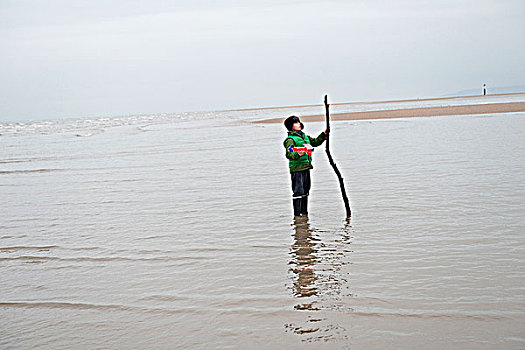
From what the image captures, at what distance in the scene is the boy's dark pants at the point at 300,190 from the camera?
8227 mm

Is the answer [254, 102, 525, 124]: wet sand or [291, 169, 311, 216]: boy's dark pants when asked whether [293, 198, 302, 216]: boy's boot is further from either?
[254, 102, 525, 124]: wet sand

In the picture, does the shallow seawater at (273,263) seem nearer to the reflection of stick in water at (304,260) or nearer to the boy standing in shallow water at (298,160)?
the reflection of stick in water at (304,260)

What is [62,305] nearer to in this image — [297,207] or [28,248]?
[28,248]

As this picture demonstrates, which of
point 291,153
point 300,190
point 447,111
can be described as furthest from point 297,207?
point 447,111

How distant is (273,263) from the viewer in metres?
6.11

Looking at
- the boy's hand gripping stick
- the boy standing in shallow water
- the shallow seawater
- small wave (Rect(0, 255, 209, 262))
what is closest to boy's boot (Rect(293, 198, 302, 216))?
the boy standing in shallow water

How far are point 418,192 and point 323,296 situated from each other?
5.03 meters

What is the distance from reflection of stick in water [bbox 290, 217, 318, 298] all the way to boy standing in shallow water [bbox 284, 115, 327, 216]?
38 centimetres

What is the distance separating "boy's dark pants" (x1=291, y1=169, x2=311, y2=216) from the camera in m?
8.23

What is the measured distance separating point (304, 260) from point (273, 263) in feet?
1.20

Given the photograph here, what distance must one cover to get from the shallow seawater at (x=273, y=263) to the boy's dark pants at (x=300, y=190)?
0.91 ft

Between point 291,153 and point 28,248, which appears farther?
point 291,153

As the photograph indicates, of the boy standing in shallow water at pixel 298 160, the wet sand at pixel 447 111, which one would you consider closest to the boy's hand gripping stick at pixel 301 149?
the boy standing in shallow water at pixel 298 160

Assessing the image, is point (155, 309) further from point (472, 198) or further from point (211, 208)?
point (472, 198)
